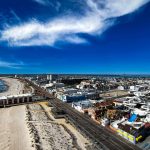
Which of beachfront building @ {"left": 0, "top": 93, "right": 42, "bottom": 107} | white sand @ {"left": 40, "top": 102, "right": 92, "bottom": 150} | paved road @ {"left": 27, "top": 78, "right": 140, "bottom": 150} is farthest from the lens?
beachfront building @ {"left": 0, "top": 93, "right": 42, "bottom": 107}

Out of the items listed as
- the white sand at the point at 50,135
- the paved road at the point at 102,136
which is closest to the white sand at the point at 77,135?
the white sand at the point at 50,135

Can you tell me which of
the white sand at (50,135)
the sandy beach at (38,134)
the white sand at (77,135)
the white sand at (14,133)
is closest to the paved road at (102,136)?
the white sand at (77,135)

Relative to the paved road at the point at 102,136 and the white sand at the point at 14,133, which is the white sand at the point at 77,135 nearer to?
the paved road at the point at 102,136

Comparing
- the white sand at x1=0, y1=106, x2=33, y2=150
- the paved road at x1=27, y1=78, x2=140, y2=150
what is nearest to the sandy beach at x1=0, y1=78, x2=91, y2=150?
the white sand at x1=0, y1=106, x2=33, y2=150

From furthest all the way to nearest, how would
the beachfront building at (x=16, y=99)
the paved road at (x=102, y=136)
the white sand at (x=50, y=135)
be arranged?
1. the beachfront building at (x=16, y=99)
2. the paved road at (x=102, y=136)
3. the white sand at (x=50, y=135)

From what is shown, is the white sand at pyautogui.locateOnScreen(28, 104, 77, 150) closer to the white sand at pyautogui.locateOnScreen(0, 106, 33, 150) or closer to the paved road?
the white sand at pyautogui.locateOnScreen(0, 106, 33, 150)

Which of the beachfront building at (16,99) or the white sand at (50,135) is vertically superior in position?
the beachfront building at (16,99)

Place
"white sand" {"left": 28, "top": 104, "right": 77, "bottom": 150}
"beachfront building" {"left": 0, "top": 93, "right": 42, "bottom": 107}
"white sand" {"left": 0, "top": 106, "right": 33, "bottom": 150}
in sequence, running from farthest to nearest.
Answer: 1. "beachfront building" {"left": 0, "top": 93, "right": 42, "bottom": 107}
2. "white sand" {"left": 28, "top": 104, "right": 77, "bottom": 150}
3. "white sand" {"left": 0, "top": 106, "right": 33, "bottom": 150}

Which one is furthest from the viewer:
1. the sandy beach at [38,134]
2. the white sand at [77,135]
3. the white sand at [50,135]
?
the white sand at [77,135]

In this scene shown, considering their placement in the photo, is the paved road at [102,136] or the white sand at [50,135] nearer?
the white sand at [50,135]

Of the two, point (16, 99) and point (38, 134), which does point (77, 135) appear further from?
point (16, 99)
